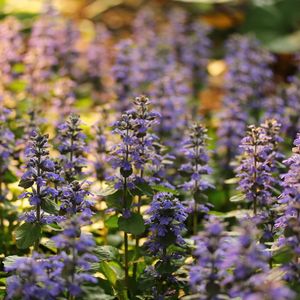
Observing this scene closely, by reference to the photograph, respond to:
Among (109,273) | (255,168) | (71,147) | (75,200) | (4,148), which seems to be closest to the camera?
(75,200)

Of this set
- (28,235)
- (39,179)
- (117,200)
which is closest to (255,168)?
(117,200)

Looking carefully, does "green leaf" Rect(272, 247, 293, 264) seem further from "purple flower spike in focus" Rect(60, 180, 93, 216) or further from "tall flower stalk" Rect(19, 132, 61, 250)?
"tall flower stalk" Rect(19, 132, 61, 250)

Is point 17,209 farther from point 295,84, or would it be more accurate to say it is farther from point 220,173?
point 295,84

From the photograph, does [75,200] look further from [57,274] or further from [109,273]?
[109,273]

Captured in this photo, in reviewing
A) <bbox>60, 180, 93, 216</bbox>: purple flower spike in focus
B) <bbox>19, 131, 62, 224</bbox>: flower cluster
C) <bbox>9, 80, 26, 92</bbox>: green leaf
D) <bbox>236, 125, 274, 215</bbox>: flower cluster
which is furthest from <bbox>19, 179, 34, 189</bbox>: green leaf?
<bbox>9, 80, 26, 92</bbox>: green leaf

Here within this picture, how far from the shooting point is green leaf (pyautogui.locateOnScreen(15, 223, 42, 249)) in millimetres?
5406

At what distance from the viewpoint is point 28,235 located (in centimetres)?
546

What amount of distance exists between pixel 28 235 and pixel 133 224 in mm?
825

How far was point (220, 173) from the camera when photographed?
8.67m

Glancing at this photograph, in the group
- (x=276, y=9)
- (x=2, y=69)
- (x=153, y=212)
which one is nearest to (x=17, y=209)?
(x=153, y=212)

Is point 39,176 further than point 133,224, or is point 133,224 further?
point 133,224

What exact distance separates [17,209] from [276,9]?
10369 mm

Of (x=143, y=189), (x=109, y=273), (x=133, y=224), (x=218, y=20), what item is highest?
(x=218, y=20)

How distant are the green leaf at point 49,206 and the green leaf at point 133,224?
0.55 m
